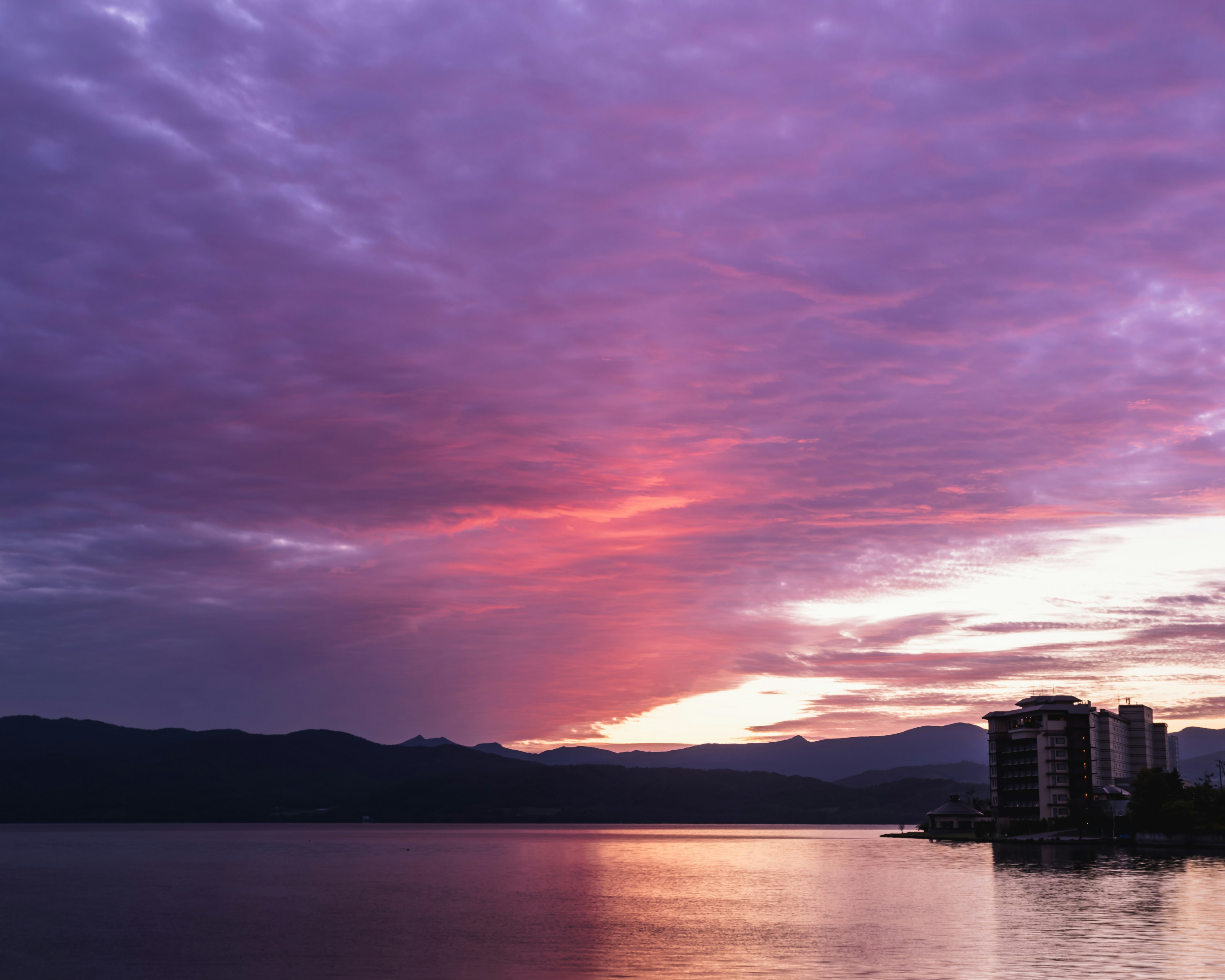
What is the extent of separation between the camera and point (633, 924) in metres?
81.2

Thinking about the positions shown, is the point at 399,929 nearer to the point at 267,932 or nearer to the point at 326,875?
the point at 267,932

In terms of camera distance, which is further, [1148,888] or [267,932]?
[1148,888]

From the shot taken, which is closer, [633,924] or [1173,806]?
[633,924]

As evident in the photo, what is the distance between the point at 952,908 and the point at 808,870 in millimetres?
67979

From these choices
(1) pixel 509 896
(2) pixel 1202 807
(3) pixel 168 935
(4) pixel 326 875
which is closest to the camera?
(3) pixel 168 935

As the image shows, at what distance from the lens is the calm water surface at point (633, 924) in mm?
57594

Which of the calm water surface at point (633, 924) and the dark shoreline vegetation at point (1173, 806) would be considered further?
the dark shoreline vegetation at point (1173, 806)

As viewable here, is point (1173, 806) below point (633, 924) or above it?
above

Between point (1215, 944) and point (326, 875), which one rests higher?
point (1215, 944)

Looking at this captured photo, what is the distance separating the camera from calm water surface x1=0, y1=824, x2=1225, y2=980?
57.6 m

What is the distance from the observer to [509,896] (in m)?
109

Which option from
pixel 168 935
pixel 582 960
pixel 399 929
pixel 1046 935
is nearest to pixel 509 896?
pixel 399 929

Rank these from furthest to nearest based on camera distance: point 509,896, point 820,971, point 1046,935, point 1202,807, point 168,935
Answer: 1. point 1202,807
2. point 509,896
3. point 168,935
4. point 1046,935
5. point 820,971

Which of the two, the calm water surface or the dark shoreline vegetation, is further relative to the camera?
the dark shoreline vegetation
